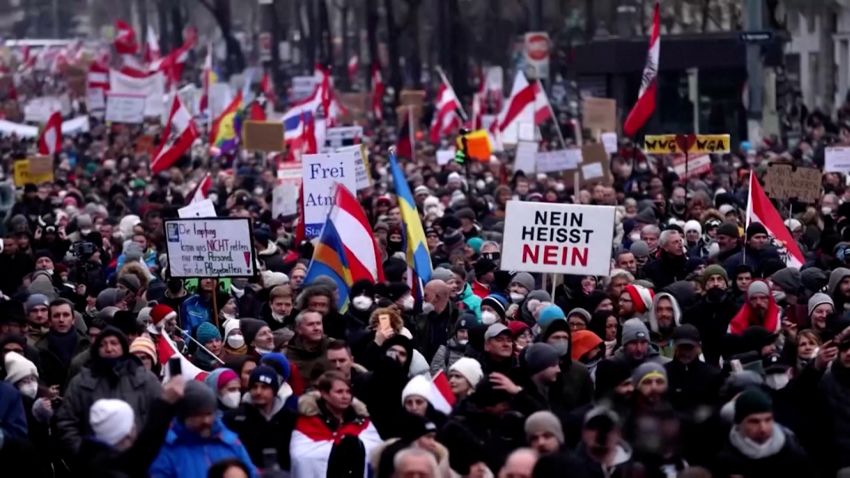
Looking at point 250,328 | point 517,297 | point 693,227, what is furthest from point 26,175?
point 250,328

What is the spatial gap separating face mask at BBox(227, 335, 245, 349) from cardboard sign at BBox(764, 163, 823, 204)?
8.49 meters

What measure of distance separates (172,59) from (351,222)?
34.5 metres

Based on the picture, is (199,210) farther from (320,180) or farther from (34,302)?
(34,302)

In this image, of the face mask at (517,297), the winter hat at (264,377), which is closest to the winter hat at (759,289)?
the face mask at (517,297)

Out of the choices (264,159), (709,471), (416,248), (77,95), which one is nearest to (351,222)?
(416,248)

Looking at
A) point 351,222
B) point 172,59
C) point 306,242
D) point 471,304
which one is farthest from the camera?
point 172,59

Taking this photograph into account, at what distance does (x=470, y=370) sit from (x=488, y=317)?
Answer: 2290 millimetres

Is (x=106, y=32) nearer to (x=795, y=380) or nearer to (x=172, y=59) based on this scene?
(x=172, y=59)

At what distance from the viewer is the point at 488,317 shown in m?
12.0

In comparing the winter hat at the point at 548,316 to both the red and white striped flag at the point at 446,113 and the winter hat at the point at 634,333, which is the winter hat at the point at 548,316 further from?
the red and white striped flag at the point at 446,113

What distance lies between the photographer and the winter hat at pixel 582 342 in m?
11.0

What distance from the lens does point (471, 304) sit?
520 inches

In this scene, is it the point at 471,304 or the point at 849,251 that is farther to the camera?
the point at 849,251

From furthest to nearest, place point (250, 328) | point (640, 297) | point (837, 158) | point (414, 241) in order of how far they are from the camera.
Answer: point (837, 158) < point (414, 241) < point (640, 297) < point (250, 328)
